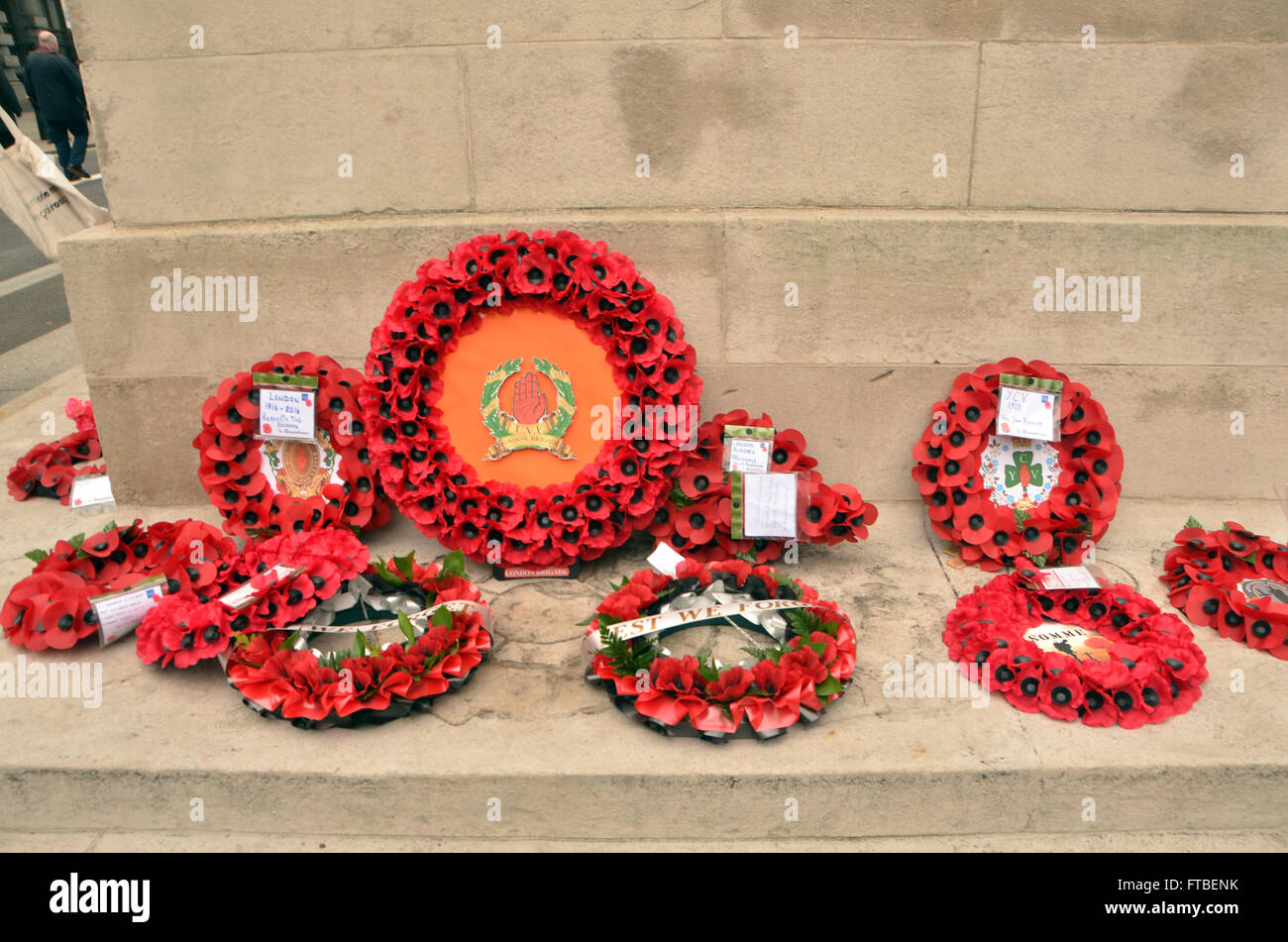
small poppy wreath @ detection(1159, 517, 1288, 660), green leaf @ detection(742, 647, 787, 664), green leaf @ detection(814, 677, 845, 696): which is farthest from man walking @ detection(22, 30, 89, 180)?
small poppy wreath @ detection(1159, 517, 1288, 660)

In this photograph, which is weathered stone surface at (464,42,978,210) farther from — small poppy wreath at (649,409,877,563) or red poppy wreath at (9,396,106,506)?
red poppy wreath at (9,396,106,506)

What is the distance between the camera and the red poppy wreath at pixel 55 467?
4.62m

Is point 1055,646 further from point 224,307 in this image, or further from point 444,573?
point 224,307

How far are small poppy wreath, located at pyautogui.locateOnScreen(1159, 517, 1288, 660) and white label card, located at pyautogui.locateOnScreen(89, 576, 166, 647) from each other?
152 inches

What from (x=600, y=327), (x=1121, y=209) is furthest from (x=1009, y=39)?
(x=600, y=327)

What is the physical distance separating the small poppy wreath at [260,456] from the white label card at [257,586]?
0.65 m

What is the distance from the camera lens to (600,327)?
378 cm

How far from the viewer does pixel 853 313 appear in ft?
13.3

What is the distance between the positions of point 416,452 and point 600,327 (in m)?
0.90

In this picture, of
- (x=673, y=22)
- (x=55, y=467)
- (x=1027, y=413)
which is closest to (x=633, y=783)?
(x=1027, y=413)

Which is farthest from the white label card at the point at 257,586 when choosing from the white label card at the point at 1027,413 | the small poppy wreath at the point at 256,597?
the white label card at the point at 1027,413

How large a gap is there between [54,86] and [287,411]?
1203 centimetres

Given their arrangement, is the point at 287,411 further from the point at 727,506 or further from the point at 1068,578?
the point at 1068,578

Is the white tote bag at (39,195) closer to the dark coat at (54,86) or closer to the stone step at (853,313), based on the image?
the stone step at (853,313)
